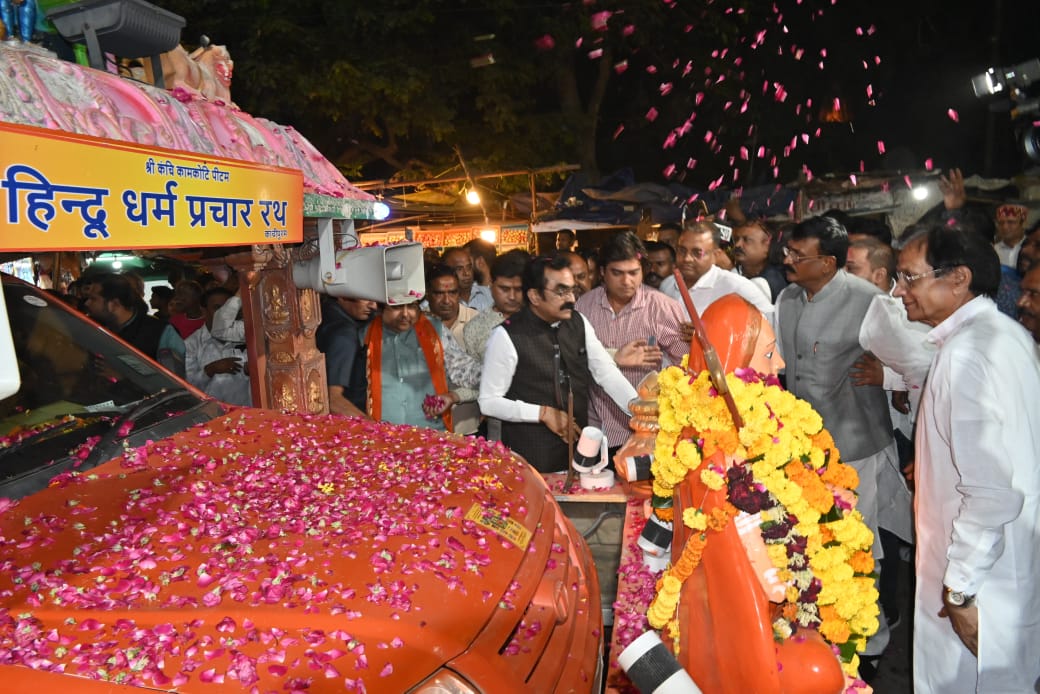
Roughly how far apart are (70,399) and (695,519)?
2485mm

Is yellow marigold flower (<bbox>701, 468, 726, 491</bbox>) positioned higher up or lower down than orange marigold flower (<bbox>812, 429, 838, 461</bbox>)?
lower down

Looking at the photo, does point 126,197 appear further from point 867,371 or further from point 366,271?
point 867,371

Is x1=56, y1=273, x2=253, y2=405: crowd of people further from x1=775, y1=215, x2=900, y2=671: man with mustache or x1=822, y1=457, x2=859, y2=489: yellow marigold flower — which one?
x1=822, y1=457, x2=859, y2=489: yellow marigold flower

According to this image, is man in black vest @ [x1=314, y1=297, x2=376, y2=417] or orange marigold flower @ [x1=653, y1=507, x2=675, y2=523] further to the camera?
man in black vest @ [x1=314, y1=297, x2=376, y2=417]

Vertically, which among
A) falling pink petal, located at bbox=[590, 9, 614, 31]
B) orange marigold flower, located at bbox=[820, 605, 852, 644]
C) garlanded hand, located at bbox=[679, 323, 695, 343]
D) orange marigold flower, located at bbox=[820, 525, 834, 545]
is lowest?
orange marigold flower, located at bbox=[820, 605, 852, 644]

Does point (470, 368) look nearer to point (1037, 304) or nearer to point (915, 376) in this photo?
point (915, 376)

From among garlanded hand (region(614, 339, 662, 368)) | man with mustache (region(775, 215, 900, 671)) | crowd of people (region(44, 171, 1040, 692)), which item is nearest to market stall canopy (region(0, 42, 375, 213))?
crowd of people (region(44, 171, 1040, 692))

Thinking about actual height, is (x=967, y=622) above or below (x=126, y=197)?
below

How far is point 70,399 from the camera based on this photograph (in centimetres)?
301

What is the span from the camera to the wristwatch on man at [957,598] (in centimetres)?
292

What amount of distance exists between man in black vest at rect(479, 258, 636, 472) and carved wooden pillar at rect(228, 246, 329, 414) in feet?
3.99

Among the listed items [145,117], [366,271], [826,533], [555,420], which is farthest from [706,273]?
[145,117]

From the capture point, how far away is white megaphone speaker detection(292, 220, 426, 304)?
4695 mm

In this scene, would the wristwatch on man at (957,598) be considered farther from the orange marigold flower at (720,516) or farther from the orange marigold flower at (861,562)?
the orange marigold flower at (720,516)
